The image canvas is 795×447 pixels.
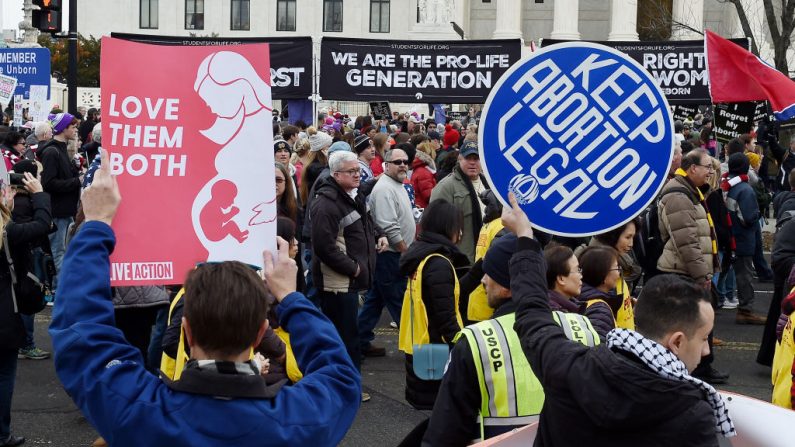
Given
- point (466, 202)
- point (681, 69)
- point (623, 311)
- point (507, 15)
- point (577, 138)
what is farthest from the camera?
point (507, 15)

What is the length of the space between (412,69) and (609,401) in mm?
10696

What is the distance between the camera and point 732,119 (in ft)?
46.0

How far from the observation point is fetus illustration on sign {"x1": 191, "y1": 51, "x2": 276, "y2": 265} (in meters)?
3.51

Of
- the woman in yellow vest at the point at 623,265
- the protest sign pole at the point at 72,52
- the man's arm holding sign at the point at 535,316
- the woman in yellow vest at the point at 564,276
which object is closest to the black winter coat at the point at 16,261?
the woman in yellow vest at the point at 623,265

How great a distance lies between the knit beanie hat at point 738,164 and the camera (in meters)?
11.1

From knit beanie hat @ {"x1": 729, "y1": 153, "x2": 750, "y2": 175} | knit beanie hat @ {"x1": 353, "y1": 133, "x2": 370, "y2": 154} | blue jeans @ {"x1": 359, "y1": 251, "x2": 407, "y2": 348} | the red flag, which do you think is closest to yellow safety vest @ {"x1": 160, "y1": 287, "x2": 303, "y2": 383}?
blue jeans @ {"x1": 359, "y1": 251, "x2": 407, "y2": 348}

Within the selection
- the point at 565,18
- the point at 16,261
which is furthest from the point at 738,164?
the point at 565,18

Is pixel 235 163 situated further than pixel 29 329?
No

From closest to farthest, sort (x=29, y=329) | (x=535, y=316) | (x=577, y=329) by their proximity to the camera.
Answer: (x=535, y=316) → (x=577, y=329) → (x=29, y=329)

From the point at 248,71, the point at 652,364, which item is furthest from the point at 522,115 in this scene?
the point at 652,364

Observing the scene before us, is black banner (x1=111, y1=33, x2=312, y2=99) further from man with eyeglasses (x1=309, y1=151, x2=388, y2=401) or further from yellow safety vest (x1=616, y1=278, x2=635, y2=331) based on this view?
yellow safety vest (x1=616, y1=278, x2=635, y2=331)

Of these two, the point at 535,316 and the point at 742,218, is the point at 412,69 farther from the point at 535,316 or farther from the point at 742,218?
the point at 535,316

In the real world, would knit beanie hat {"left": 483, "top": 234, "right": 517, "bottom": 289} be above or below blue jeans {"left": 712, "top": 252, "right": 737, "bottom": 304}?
above

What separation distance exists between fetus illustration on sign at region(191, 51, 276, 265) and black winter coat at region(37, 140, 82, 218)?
8366mm
